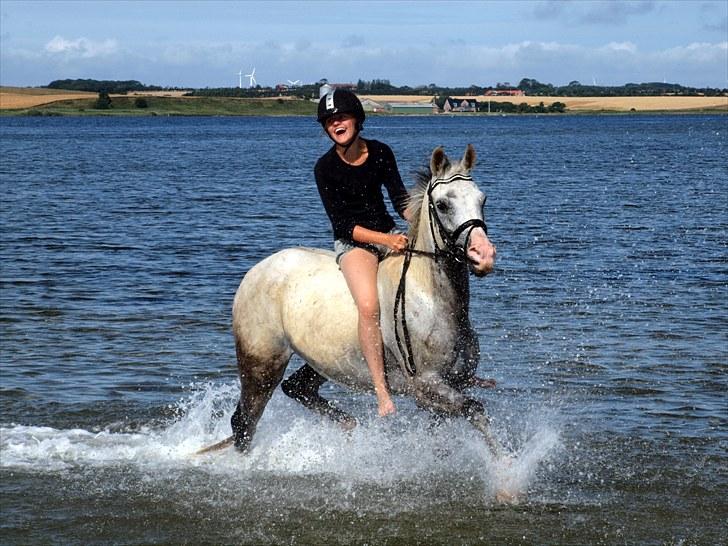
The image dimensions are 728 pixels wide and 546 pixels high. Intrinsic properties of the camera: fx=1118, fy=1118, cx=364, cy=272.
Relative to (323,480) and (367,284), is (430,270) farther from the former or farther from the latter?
(323,480)

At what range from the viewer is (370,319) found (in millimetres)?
8398

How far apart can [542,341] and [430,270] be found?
6.76 m

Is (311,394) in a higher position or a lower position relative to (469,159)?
lower

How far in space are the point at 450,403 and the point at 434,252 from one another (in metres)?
1.12

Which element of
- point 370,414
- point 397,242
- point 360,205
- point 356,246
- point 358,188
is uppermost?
point 358,188

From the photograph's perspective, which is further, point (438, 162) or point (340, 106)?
point (340, 106)

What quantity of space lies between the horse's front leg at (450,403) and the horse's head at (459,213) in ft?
3.31

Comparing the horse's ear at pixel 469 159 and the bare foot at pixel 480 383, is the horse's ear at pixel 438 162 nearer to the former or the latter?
the horse's ear at pixel 469 159

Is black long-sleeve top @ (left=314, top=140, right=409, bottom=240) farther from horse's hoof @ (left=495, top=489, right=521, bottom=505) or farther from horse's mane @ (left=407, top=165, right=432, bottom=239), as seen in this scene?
horse's hoof @ (left=495, top=489, right=521, bottom=505)

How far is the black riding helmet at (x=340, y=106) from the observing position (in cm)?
846

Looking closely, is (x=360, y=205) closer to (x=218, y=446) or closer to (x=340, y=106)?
(x=340, y=106)

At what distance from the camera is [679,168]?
54812 millimetres

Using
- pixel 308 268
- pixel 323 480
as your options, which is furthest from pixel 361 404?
pixel 308 268

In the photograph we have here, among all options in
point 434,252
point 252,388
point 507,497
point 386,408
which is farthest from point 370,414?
point 434,252
